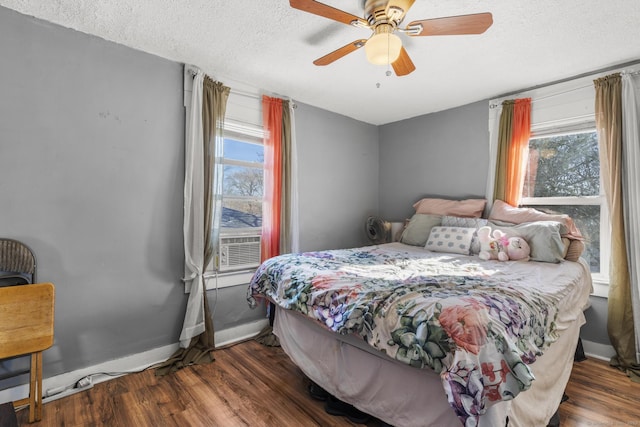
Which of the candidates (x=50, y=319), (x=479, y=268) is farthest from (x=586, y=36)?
(x=50, y=319)

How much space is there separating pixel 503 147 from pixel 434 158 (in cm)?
79

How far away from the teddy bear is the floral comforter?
51 cm

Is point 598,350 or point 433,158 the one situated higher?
point 433,158

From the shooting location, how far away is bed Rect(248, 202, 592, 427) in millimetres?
1083

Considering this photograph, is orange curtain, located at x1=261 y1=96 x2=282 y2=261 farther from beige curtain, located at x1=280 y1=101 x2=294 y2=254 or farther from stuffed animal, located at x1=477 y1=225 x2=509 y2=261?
stuffed animal, located at x1=477 y1=225 x2=509 y2=261

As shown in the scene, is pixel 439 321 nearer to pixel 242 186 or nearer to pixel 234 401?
pixel 234 401

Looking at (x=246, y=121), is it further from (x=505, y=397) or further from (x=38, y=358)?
(x=505, y=397)

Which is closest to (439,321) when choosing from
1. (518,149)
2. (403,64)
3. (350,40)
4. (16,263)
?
(403,64)

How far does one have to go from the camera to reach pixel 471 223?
9.82 ft

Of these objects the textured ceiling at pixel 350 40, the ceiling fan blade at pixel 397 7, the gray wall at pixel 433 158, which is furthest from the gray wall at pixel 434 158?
the ceiling fan blade at pixel 397 7

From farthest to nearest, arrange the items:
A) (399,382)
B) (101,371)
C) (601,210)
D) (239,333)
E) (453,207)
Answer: (453,207)
(239,333)
(601,210)
(101,371)
(399,382)

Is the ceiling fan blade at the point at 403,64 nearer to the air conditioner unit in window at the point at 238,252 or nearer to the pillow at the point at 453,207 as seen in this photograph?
the pillow at the point at 453,207

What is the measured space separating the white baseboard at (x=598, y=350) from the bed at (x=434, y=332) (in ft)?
1.85

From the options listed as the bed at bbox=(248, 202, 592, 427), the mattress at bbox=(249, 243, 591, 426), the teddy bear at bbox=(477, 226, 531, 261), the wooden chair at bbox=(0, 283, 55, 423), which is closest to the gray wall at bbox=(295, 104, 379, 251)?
the mattress at bbox=(249, 243, 591, 426)
